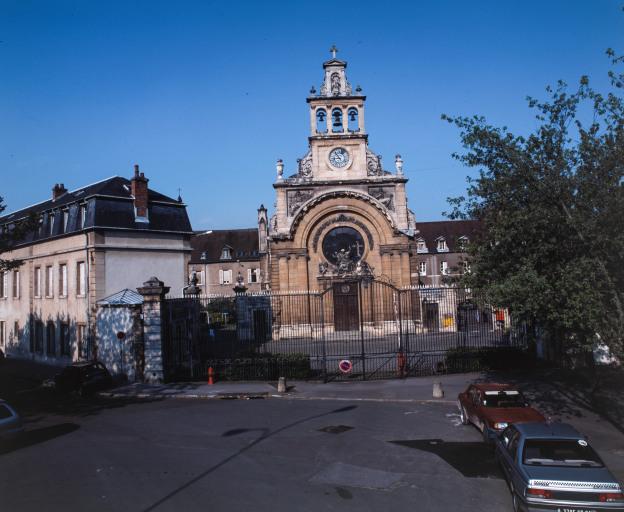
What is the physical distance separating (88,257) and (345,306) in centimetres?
1801

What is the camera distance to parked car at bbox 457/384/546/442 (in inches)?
468

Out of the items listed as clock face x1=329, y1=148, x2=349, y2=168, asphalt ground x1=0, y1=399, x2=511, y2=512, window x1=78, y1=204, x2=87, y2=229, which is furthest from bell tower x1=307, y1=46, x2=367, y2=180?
asphalt ground x1=0, y1=399, x2=511, y2=512

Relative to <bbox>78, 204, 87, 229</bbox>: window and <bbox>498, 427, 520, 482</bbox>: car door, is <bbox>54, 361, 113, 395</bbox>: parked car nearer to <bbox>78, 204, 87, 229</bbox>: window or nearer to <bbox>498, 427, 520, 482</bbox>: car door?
<bbox>78, 204, 87, 229</bbox>: window

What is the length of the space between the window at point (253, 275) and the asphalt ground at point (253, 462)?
1847 inches

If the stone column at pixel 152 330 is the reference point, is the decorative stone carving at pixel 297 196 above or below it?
above

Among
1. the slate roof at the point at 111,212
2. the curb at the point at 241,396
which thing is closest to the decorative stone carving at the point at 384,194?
the slate roof at the point at 111,212

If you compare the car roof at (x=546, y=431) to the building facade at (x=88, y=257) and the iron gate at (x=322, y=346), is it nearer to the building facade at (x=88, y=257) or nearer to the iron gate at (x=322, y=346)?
the iron gate at (x=322, y=346)

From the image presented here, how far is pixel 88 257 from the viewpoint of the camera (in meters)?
25.8

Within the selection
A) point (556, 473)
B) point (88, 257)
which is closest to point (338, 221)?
point (88, 257)

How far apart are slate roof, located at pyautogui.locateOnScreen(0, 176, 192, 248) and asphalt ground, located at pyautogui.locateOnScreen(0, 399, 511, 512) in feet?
41.2

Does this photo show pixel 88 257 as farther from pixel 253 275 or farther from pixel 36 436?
pixel 253 275

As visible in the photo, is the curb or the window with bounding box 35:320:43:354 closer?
the curb

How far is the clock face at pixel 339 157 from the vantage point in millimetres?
38312

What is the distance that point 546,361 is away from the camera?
23484mm
